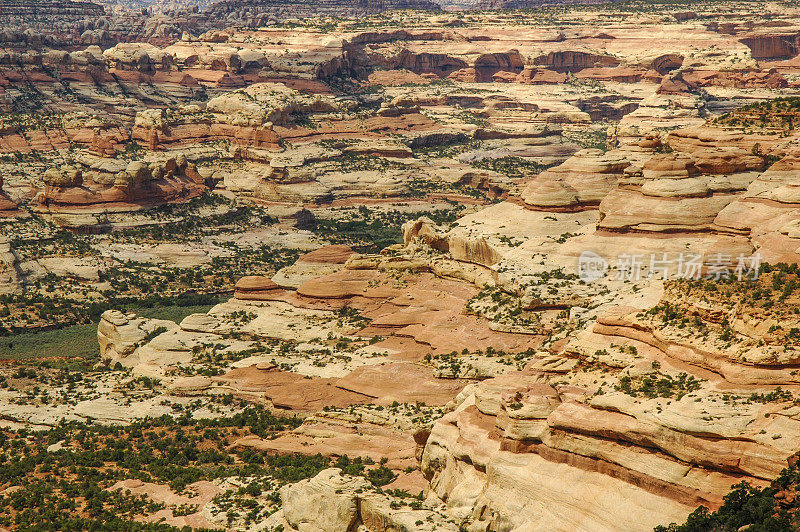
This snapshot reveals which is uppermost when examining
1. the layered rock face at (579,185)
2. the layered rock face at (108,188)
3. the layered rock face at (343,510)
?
the layered rock face at (579,185)

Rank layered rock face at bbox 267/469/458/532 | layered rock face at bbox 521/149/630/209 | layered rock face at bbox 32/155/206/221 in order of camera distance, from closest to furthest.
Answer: layered rock face at bbox 267/469/458/532 → layered rock face at bbox 521/149/630/209 → layered rock face at bbox 32/155/206/221

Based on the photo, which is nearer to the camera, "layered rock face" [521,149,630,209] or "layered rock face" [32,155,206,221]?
"layered rock face" [521,149,630,209]

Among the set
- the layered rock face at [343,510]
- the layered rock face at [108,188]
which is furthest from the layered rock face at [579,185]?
the layered rock face at [108,188]

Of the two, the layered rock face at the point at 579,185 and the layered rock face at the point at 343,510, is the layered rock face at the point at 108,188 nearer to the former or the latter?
the layered rock face at the point at 579,185

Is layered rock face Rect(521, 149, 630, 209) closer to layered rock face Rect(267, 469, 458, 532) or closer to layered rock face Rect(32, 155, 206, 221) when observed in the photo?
layered rock face Rect(267, 469, 458, 532)

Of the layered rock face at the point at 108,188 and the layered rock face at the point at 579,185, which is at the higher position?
the layered rock face at the point at 579,185

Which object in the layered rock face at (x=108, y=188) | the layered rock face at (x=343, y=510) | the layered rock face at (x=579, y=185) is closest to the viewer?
the layered rock face at (x=343, y=510)

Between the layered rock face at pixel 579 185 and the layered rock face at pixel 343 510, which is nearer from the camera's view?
the layered rock face at pixel 343 510

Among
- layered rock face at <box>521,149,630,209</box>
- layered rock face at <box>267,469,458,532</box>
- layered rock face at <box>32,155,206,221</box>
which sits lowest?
layered rock face at <box>32,155,206,221</box>

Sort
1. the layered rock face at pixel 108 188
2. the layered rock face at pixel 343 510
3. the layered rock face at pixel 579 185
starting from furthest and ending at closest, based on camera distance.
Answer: the layered rock face at pixel 108 188, the layered rock face at pixel 579 185, the layered rock face at pixel 343 510

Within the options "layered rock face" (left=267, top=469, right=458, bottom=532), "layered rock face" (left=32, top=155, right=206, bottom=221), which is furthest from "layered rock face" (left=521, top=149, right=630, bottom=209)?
"layered rock face" (left=32, top=155, right=206, bottom=221)

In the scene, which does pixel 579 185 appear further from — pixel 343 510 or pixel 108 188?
pixel 108 188
